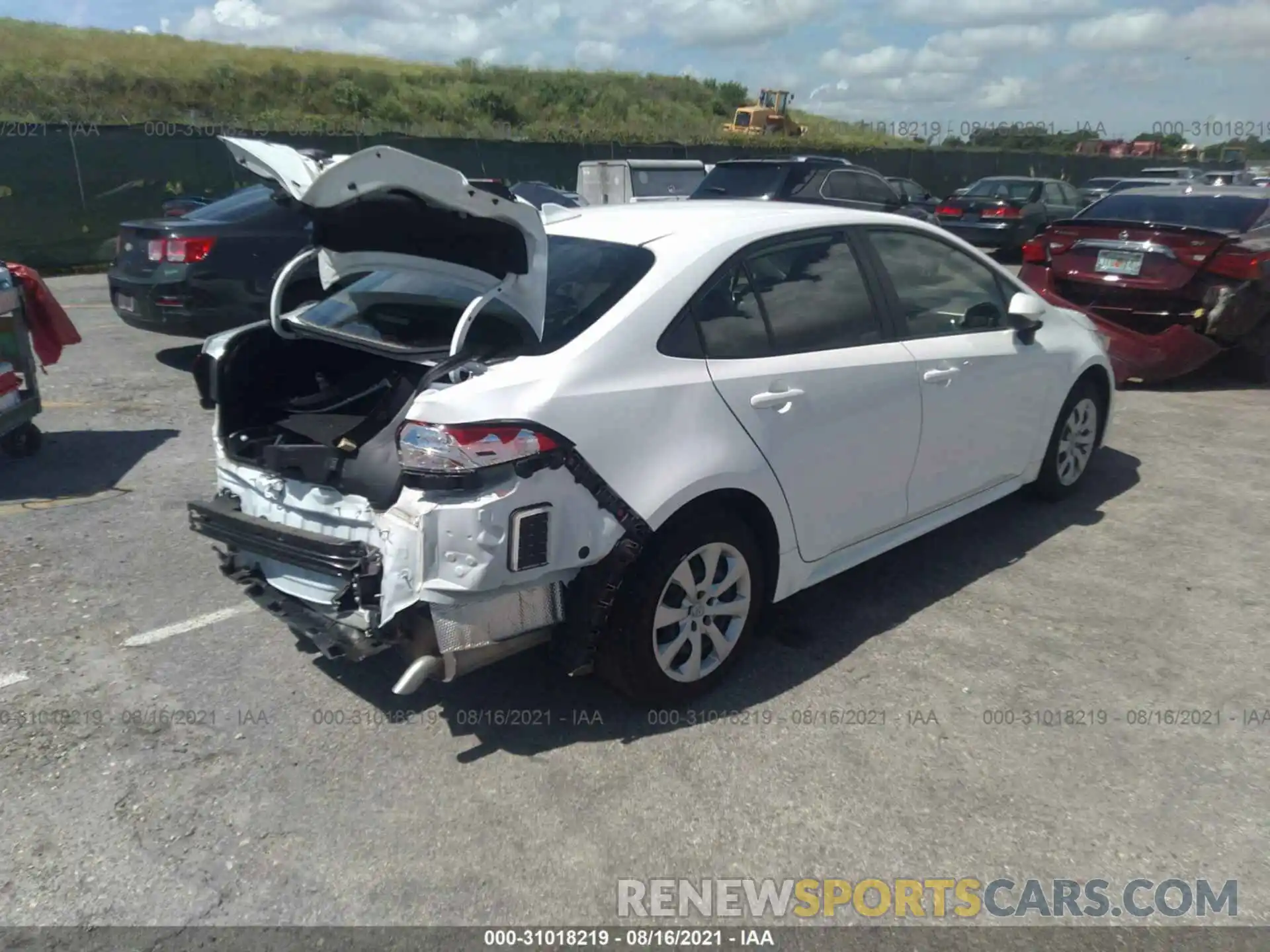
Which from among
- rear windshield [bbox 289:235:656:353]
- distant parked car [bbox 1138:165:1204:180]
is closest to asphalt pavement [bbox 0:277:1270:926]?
rear windshield [bbox 289:235:656:353]

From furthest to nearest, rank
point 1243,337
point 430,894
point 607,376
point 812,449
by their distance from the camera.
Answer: point 1243,337, point 812,449, point 607,376, point 430,894

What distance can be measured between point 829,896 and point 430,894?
1.10 metres

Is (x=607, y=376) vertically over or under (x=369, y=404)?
over

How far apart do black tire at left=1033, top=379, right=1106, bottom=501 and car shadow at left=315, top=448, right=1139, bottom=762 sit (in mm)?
393

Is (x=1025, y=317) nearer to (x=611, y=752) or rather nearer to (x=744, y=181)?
(x=611, y=752)

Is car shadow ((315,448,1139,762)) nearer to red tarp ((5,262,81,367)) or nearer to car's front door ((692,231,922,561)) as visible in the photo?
car's front door ((692,231,922,561))

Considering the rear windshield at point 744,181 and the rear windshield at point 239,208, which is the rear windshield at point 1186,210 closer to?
the rear windshield at point 744,181

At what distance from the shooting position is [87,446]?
258 inches

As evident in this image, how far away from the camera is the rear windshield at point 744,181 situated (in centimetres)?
1209

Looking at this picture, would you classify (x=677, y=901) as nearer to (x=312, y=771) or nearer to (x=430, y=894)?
(x=430, y=894)

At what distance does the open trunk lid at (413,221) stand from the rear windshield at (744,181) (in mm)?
9092

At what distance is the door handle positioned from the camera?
138 inches

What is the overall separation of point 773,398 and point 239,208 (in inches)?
266

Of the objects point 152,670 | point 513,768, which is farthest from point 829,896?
point 152,670
